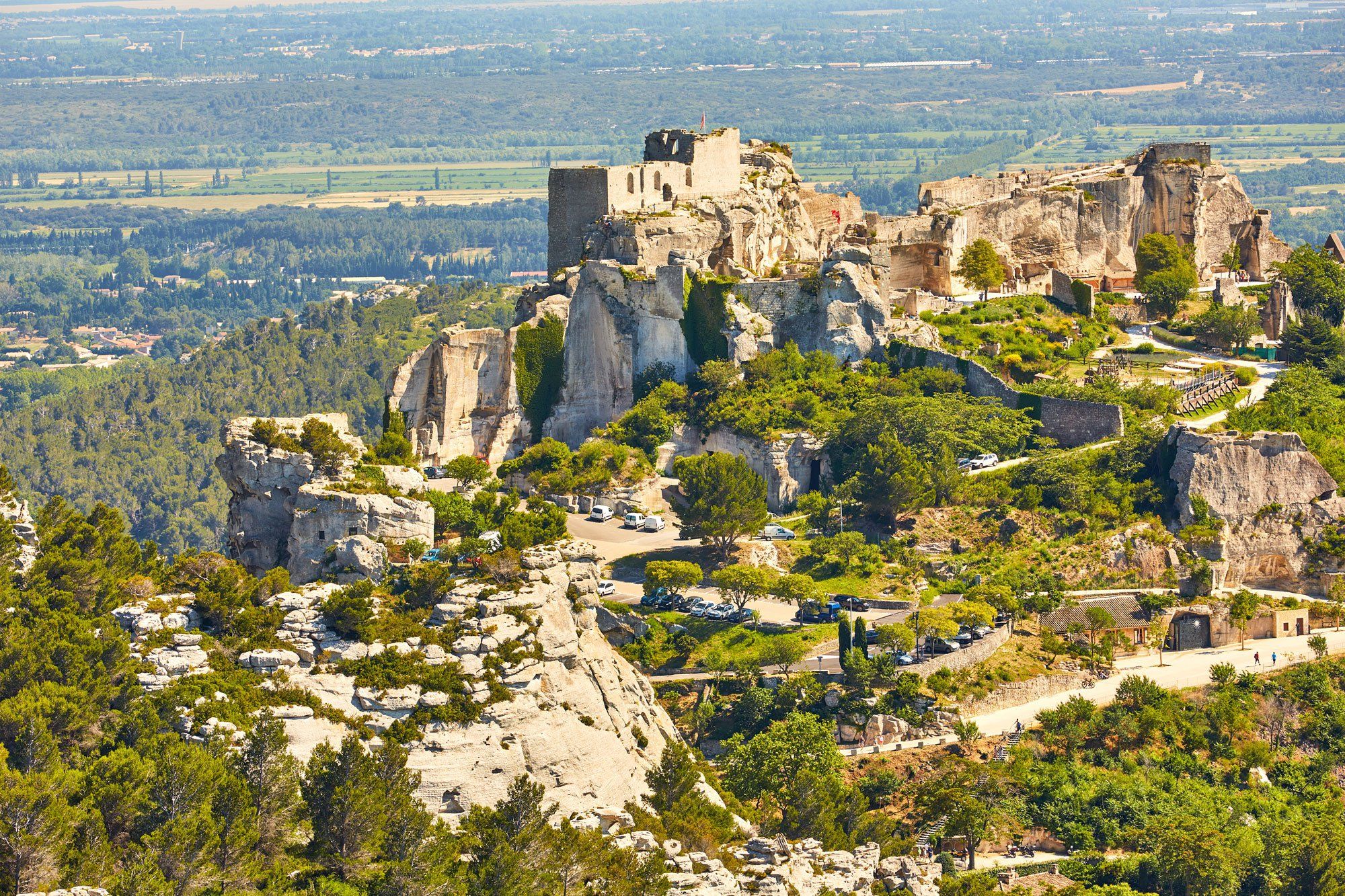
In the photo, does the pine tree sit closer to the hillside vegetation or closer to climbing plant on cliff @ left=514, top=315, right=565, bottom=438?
climbing plant on cliff @ left=514, top=315, right=565, bottom=438

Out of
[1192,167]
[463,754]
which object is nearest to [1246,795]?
[463,754]

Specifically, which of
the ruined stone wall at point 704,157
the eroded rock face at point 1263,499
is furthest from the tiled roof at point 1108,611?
the ruined stone wall at point 704,157

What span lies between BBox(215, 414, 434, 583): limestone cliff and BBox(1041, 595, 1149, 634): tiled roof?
18.3 meters

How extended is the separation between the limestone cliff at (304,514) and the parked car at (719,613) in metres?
10.5

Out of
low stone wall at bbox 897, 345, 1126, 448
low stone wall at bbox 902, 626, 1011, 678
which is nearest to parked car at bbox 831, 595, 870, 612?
low stone wall at bbox 902, 626, 1011, 678

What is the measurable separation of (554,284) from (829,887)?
3984cm

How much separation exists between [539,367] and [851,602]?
60.3ft

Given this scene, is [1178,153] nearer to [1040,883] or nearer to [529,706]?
[1040,883]

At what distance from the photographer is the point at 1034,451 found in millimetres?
70938

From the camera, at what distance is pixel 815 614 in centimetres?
6206

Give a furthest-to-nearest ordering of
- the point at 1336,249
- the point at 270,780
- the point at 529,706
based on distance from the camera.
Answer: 1. the point at 1336,249
2. the point at 529,706
3. the point at 270,780

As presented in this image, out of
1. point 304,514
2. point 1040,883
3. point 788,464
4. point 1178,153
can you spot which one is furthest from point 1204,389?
point 304,514

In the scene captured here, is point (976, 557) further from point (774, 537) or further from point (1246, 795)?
point (1246, 795)

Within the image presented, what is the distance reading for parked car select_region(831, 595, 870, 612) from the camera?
62531 millimetres
